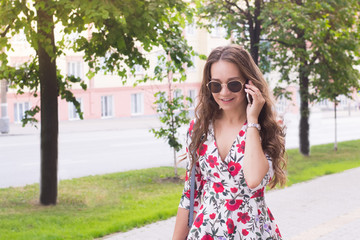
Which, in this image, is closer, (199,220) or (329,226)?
(199,220)

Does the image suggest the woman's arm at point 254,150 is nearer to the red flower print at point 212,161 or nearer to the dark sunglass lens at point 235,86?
the dark sunglass lens at point 235,86

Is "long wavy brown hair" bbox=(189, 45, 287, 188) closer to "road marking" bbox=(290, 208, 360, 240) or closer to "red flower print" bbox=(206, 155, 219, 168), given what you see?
"red flower print" bbox=(206, 155, 219, 168)

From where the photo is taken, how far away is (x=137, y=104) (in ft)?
140

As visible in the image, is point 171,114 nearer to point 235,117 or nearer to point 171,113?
point 171,113

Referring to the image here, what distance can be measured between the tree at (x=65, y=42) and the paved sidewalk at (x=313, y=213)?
8.91 feet

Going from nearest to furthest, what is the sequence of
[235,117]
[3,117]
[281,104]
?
[235,117]
[281,104]
[3,117]

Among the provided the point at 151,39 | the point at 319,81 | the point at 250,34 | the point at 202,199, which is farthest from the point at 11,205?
the point at 319,81

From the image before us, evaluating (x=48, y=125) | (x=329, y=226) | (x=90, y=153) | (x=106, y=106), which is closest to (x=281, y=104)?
(x=90, y=153)

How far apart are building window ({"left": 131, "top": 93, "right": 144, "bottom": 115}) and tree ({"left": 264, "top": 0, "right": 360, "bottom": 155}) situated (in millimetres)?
25098

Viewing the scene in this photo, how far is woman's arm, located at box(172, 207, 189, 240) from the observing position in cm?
303

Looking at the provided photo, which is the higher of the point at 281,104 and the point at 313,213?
the point at 281,104

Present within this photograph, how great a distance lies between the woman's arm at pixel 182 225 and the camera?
3027mm

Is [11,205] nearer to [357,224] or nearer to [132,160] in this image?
[357,224]

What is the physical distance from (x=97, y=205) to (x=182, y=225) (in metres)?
6.85
